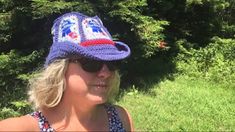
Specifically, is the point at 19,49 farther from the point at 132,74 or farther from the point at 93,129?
the point at 93,129

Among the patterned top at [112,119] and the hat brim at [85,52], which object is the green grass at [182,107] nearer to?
the patterned top at [112,119]

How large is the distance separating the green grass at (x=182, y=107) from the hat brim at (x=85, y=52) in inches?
189

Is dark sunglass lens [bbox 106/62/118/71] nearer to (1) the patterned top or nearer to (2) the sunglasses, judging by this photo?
(2) the sunglasses

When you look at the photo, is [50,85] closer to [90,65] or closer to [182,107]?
[90,65]

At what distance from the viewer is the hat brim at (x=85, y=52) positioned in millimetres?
2461

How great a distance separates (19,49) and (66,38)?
569cm

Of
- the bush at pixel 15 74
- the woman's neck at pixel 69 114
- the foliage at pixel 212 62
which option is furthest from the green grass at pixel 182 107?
the woman's neck at pixel 69 114

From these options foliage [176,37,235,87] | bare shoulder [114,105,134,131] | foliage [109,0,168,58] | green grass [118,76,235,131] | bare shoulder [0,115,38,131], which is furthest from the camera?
foliage [176,37,235,87]

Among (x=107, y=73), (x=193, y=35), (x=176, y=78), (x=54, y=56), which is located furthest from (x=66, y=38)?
(x=193, y=35)

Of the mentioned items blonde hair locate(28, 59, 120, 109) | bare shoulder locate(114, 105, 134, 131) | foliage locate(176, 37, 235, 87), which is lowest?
foliage locate(176, 37, 235, 87)

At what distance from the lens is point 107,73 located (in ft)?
8.50

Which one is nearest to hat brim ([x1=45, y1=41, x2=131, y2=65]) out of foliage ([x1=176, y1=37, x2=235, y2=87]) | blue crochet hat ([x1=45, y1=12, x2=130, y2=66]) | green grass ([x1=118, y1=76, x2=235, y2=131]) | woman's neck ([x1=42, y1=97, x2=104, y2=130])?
blue crochet hat ([x1=45, y1=12, x2=130, y2=66])

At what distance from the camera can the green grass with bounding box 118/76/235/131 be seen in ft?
24.5

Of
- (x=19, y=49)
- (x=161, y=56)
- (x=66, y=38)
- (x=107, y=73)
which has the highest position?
(x=66, y=38)
